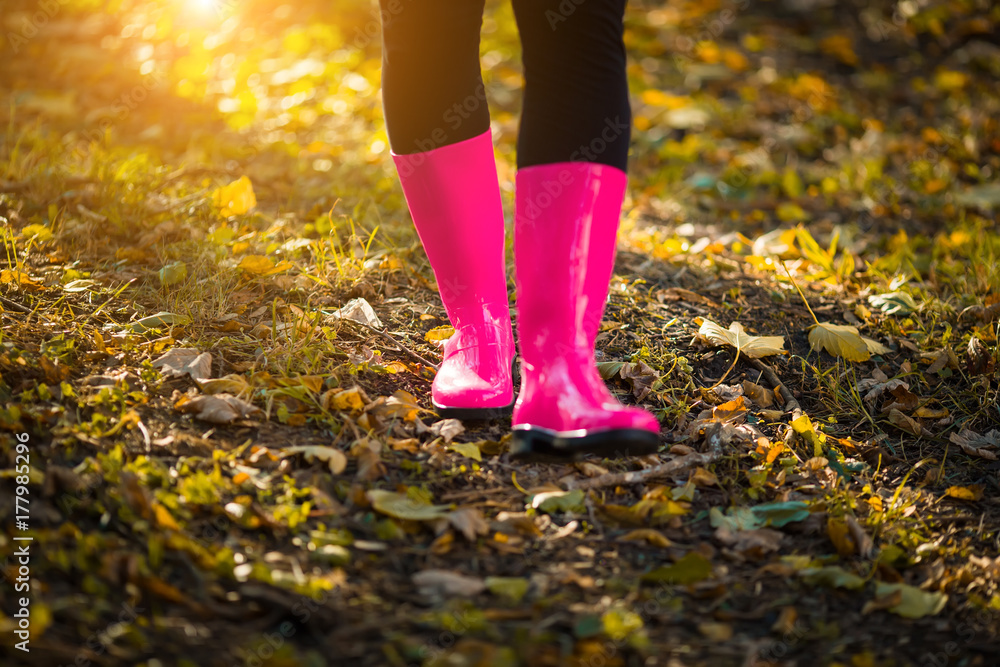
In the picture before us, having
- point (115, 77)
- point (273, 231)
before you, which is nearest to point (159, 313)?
point (273, 231)

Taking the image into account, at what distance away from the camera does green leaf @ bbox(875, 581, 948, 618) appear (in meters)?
1.14

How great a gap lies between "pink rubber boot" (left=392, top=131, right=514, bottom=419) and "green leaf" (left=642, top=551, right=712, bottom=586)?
1.66 feet

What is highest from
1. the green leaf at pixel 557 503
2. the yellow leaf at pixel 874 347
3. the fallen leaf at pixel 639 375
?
the green leaf at pixel 557 503

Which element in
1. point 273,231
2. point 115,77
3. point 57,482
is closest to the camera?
point 57,482

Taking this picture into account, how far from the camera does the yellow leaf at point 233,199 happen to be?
7.42 feet

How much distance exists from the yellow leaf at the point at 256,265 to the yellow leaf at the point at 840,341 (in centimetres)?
148

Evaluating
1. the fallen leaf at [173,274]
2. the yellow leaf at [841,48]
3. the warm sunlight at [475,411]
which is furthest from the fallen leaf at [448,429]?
the yellow leaf at [841,48]

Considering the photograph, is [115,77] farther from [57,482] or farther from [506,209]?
[57,482]

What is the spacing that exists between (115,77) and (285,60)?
831 mm

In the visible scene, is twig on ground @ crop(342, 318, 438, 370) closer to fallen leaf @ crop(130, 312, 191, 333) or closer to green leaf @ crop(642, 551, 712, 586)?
fallen leaf @ crop(130, 312, 191, 333)

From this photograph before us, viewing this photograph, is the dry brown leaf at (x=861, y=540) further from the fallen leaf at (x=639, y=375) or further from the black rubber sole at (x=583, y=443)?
the fallen leaf at (x=639, y=375)

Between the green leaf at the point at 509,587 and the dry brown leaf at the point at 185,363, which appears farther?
the dry brown leaf at the point at 185,363

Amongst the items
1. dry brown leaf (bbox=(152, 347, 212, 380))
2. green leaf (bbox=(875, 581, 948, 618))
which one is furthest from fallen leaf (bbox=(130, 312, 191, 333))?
green leaf (bbox=(875, 581, 948, 618))

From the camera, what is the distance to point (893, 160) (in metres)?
3.40
